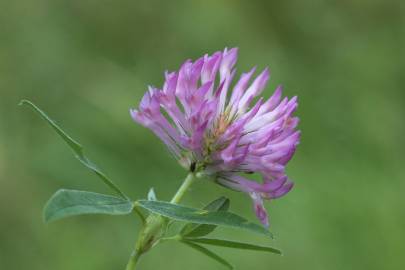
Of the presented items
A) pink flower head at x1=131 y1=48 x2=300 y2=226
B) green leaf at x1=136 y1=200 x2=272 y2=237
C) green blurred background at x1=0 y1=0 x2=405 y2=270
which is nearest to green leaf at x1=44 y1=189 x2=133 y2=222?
green leaf at x1=136 y1=200 x2=272 y2=237

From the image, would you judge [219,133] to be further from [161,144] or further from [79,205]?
[161,144]

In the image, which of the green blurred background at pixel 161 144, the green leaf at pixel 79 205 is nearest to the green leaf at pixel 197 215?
the green leaf at pixel 79 205

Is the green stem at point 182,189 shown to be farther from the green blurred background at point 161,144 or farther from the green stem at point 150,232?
the green blurred background at point 161,144

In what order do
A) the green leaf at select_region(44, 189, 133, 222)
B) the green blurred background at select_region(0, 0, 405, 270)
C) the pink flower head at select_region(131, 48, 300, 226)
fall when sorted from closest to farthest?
1. the green leaf at select_region(44, 189, 133, 222)
2. the pink flower head at select_region(131, 48, 300, 226)
3. the green blurred background at select_region(0, 0, 405, 270)

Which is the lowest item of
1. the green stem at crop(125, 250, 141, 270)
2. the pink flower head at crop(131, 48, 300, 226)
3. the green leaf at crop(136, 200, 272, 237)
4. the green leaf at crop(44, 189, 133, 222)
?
the green stem at crop(125, 250, 141, 270)

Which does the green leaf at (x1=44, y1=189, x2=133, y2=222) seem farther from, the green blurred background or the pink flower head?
the green blurred background

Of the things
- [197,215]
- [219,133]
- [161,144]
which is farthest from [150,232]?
[161,144]
